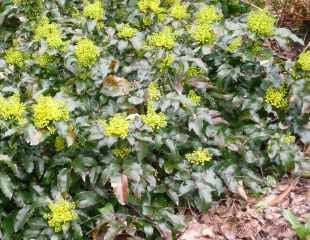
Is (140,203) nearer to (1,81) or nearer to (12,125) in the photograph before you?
(12,125)

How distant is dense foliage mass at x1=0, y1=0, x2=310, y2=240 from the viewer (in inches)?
154

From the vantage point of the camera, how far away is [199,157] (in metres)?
4.17

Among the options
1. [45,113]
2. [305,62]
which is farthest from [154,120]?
[305,62]

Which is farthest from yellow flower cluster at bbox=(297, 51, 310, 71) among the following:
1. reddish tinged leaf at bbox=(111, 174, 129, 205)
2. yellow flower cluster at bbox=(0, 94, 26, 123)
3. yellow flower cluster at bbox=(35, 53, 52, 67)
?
yellow flower cluster at bbox=(0, 94, 26, 123)

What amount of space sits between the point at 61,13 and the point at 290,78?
6.48ft

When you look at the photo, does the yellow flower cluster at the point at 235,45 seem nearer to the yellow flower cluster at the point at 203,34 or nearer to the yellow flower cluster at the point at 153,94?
the yellow flower cluster at the point at 203,34

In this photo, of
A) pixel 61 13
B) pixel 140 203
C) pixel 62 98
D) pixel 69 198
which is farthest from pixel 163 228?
pixel 61 13

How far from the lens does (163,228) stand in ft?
13.2

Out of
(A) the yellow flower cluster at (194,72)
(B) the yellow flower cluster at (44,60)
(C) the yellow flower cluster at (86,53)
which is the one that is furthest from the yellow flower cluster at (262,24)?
(B) the yellow flower cluster at (44,60)

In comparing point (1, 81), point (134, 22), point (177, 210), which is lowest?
point (177, 210)

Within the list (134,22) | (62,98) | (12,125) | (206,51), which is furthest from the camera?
(134,22)

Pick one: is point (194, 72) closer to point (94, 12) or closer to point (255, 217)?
point (94, 12)

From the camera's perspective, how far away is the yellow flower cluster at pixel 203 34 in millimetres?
4344

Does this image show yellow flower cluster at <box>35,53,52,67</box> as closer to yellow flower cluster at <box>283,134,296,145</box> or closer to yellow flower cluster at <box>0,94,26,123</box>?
yellow flower cluster at <box>0,94,26,123</box>
